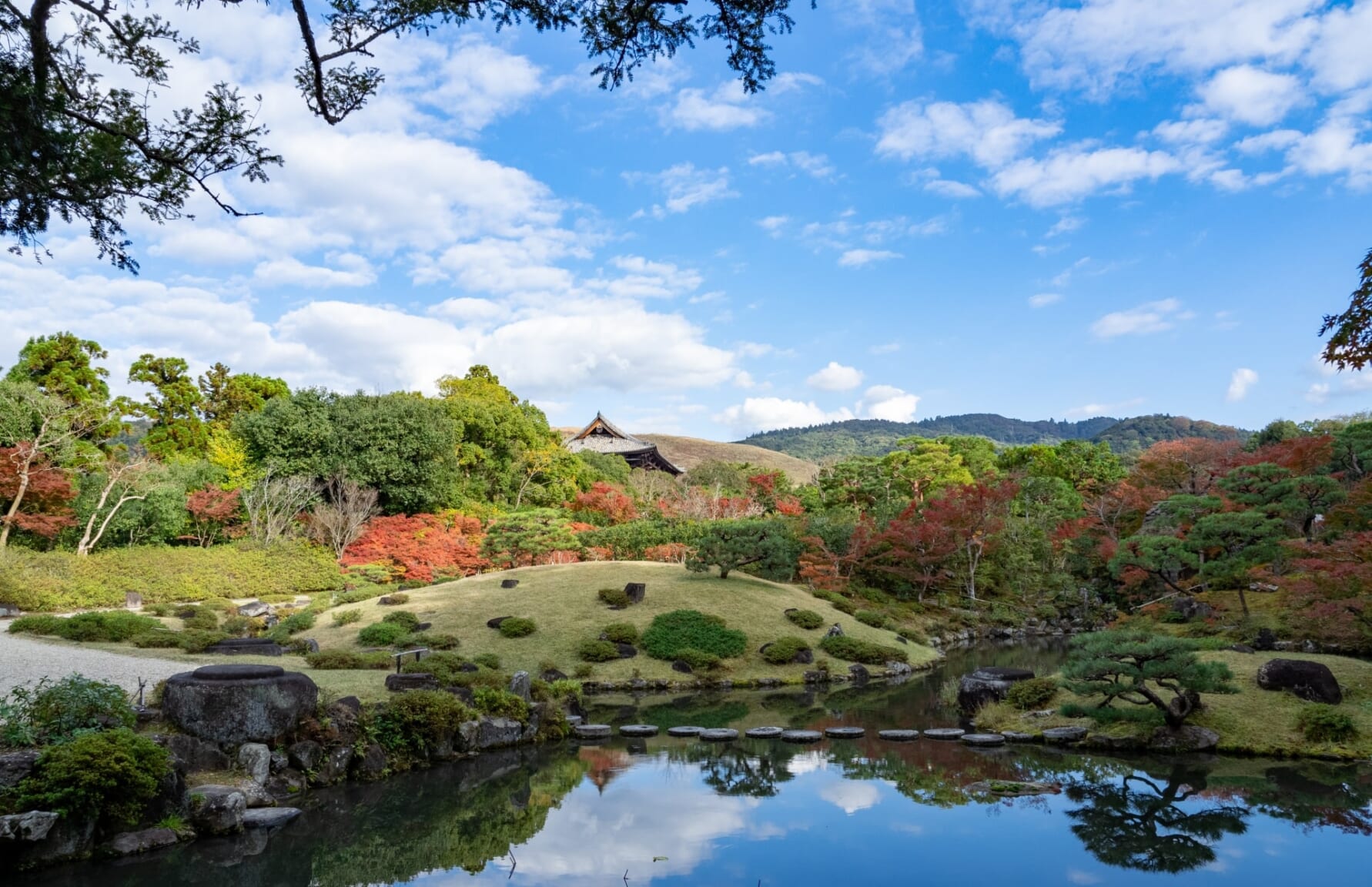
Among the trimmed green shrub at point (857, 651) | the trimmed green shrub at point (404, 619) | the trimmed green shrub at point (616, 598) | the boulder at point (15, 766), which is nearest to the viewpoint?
the boulder at point (15, 766)

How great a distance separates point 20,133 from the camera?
5.39m

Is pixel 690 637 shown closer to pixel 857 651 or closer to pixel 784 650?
pixel 784 650

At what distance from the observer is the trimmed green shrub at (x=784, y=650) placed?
16.7 meters

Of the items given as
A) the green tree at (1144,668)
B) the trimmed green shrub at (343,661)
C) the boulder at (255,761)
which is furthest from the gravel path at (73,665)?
the green tree at (1144,668)

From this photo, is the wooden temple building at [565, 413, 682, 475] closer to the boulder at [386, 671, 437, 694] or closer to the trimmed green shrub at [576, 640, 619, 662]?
the trimmed green shrub at [576, 640, 619, 662]

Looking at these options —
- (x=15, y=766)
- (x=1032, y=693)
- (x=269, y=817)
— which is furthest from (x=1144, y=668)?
(x=15, y=766)

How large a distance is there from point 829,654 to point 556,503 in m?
20.0

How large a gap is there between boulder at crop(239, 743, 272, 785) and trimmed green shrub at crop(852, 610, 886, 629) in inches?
598

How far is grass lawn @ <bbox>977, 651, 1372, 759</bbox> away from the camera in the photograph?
31.1ft

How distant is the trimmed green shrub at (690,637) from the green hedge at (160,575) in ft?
40.3

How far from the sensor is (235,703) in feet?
26.0

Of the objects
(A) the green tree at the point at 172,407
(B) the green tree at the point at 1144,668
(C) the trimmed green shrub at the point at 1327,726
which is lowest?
(C) the trimmed green shrub at the point at 1327,726

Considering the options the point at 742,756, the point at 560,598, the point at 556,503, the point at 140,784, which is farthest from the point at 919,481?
the point at 140,784

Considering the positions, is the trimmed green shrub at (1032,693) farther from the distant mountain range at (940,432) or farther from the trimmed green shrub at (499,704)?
the distant mountain range at (940,432)
